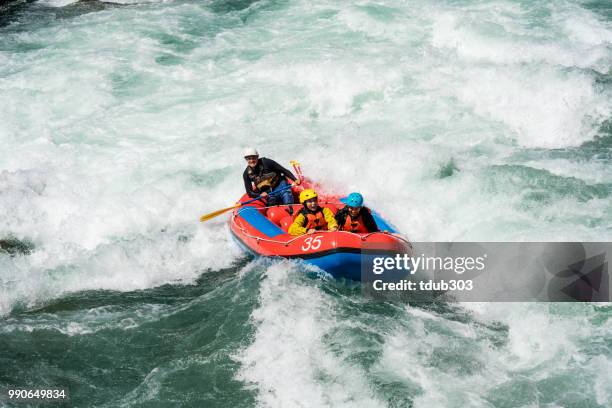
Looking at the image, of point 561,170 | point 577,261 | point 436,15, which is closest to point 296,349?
point 577,261

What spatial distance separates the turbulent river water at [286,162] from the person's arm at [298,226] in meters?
0.46

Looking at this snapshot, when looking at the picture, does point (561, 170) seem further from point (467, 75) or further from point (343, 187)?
point (467, 75)

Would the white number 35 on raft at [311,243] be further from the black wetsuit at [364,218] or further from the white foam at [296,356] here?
the black wetsuit at [364,218]

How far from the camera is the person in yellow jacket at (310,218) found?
772cm

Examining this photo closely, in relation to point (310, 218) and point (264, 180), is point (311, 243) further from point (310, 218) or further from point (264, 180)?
point (264, 180)

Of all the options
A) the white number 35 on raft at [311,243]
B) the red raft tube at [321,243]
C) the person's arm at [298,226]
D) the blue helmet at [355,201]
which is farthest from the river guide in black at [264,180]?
the blue helmet at [355,201]

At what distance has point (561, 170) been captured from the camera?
9156 mm

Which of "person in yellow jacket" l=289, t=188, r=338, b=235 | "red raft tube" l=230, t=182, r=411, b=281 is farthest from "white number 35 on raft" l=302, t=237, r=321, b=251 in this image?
"person in yellow jacket" l=289, t=188, r=338, b=235

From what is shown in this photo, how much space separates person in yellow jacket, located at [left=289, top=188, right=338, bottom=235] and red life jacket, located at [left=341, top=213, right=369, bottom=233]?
0.15 m

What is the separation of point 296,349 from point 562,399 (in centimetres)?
246

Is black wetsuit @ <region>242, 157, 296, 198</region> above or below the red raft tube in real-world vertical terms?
above

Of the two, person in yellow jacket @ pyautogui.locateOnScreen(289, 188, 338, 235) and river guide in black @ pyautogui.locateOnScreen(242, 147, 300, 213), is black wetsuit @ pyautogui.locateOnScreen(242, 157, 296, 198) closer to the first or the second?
river guide in black @ pyautogui.locateOnScreen(242, 147, 300, 213)

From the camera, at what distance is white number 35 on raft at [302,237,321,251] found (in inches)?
288

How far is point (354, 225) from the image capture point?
755 centimetres
